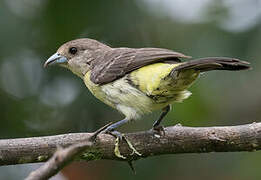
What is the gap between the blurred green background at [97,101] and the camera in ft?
17.1

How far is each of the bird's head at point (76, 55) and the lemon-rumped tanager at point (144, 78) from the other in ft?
0.75

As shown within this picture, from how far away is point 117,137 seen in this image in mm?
4023

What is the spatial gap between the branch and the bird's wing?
0.63 m

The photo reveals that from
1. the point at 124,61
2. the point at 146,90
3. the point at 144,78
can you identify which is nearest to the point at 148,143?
the point at 146,90

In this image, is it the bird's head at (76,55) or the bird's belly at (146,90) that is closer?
the bird's belly at (146,90)

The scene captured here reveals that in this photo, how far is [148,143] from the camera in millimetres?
4047

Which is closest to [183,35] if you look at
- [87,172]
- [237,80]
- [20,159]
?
[237,80]

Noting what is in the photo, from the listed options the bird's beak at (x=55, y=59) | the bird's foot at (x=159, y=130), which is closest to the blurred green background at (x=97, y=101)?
the bird's beak at (x=55, y=59)

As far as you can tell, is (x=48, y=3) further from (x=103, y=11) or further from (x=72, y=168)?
(x=72, y=168)

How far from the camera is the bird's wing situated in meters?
4.43

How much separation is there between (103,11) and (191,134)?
1886mm

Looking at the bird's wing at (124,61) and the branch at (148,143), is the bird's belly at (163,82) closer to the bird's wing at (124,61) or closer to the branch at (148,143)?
the bird's wing at (124,61)

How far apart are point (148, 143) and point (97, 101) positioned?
1.57 meters

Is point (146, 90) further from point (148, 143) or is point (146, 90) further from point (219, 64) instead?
point (219, 64)
